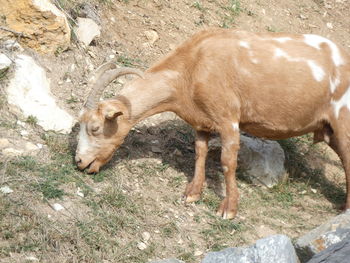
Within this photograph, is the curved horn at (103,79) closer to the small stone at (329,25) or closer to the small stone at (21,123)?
the small stone at (21,123)

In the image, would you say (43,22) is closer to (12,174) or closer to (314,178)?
(12,174)

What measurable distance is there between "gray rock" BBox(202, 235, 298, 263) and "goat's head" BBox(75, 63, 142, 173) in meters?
2.82

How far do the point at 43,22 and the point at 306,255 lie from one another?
5464 mm

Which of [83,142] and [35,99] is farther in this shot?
[35,99]

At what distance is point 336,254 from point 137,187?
3.50m

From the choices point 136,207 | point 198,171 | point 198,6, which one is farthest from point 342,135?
point 198,6

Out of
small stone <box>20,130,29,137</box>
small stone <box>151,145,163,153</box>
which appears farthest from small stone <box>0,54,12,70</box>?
small stone <box>151,145,163,153</box>

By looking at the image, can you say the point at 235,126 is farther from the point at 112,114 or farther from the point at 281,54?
the point at 112,114

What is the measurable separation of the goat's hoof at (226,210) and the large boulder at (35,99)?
237 centimetres

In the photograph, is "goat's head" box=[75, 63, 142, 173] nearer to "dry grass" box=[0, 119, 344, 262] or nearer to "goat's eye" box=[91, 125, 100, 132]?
"goat's eye" box=[91, 125, 100, 132]

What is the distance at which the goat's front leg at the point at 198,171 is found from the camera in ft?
25.6

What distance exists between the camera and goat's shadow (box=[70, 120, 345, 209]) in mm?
8453

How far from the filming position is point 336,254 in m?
4.71

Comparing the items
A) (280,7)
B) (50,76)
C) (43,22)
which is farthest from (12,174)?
(280,7)
